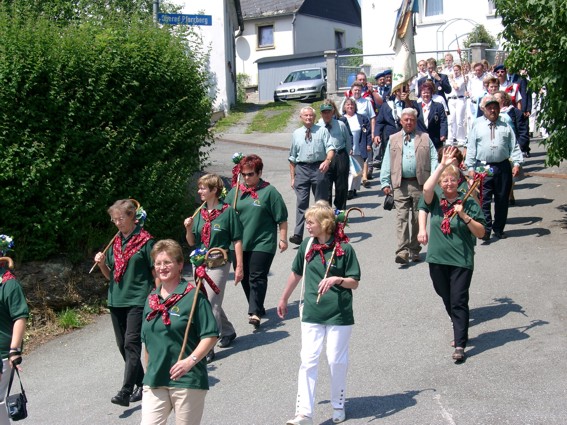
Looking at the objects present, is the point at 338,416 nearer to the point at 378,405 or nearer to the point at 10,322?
the point at 378,405

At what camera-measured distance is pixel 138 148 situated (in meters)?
11.6

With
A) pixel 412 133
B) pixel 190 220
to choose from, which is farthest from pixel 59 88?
pixel 412 133

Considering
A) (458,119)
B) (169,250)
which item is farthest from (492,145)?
(458,119)

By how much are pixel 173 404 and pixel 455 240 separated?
3.41 meters

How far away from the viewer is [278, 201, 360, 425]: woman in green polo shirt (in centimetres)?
665

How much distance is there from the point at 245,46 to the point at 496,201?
112 feet

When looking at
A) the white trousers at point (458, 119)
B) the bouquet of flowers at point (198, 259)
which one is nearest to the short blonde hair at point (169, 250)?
the bouquet of flowers at point (198, 259)

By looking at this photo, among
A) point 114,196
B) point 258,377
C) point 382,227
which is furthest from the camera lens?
point 382,227

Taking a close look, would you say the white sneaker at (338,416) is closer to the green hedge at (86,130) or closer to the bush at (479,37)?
the green hedge at (86,130)

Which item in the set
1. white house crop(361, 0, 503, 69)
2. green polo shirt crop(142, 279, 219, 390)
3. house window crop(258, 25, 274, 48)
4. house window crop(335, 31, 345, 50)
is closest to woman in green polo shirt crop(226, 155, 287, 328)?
green polo shirt crop(142, 279, 219, 390)

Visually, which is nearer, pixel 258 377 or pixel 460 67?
pixel 258 377

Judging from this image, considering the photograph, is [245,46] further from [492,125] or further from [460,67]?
[492,125]

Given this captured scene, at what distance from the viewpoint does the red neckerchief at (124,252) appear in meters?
7.54

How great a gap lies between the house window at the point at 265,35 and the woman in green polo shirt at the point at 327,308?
3888 cm
